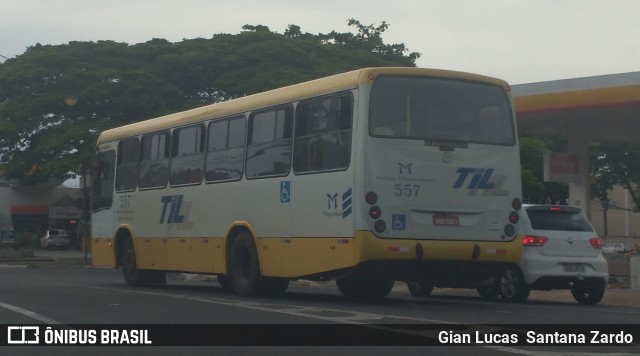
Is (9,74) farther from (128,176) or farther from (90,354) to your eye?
(90,354)

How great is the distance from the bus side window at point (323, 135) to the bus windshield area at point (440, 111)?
0.51 m

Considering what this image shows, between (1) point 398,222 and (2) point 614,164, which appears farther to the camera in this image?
(2) point 614,164

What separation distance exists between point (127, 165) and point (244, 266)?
547 centimetres

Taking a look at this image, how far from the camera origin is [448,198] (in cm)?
1474

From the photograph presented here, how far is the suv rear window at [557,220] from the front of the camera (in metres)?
17.1

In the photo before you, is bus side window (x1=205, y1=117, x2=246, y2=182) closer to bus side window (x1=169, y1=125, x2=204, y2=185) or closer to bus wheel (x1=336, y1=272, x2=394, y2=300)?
bus side window (x1=169, y1=125, x2=204, y2=185)

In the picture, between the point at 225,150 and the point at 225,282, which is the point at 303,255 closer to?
the point at 225,150

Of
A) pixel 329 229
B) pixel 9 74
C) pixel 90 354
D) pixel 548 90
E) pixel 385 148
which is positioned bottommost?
pixel 90 354

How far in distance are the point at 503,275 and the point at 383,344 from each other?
7.48 m

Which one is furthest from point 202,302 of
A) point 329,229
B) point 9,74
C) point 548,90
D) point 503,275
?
point 9,74

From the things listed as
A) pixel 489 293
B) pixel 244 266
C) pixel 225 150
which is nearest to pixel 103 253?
pixel 225 150

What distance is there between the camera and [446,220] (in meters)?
14.7

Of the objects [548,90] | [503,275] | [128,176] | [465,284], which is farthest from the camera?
[548,90]

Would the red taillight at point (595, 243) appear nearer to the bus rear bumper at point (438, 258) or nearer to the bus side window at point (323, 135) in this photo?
the bus rear bumper at point (438, 258)
